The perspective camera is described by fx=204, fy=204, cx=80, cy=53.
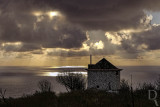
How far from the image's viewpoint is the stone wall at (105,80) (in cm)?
3734

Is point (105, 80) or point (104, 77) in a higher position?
point (104, 77)

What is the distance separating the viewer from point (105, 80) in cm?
3747

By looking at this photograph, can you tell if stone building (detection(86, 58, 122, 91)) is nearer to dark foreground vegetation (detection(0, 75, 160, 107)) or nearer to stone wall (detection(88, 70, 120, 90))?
stone wall (detection(88, 70, 120, 90))

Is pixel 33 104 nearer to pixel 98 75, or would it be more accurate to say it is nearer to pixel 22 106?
pixel 22 106

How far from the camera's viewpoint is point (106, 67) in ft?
125

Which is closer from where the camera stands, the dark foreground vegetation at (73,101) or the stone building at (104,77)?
the dark foreground vegetation at (73,101)

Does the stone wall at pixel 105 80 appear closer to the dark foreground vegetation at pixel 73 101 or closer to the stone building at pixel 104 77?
the stone building at pixel 104 77

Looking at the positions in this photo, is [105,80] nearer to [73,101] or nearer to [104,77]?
[104,77]

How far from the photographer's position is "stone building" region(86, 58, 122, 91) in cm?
3734

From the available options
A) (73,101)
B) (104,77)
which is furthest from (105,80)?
(73,101)

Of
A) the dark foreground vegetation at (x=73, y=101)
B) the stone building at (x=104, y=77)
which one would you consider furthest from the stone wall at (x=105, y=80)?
the dark foreground vegetation at (x=73, y=101)

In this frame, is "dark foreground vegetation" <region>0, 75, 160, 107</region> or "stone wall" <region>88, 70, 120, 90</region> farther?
"stone wall" <region>88, 70, 120, 90</region>

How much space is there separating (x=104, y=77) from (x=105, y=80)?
22.6 inches

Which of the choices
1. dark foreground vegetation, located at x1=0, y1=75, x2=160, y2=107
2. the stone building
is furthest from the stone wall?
dark foreground vegetation, located at x1=0, y1=75, x2=160, y2=107
